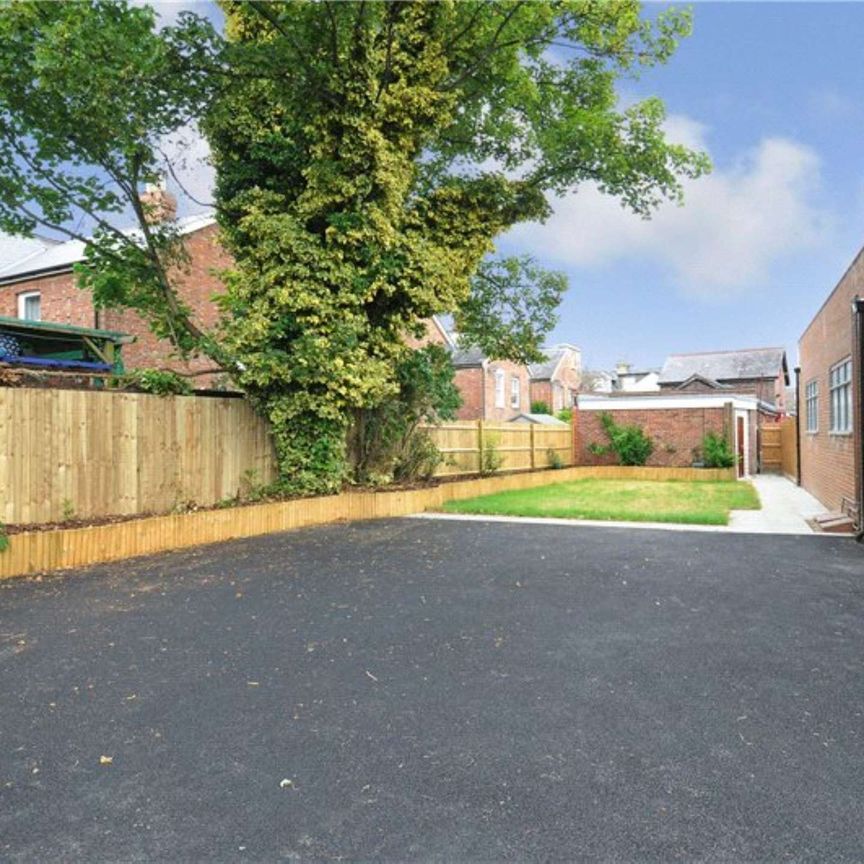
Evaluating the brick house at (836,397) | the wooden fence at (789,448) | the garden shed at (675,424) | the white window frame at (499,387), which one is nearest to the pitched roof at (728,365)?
the white window frame at (499,387)

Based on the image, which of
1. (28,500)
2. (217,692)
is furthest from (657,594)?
(28,500)

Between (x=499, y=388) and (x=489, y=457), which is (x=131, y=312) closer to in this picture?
(x=489, y=457)

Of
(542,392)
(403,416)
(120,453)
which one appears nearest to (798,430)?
(403,416)

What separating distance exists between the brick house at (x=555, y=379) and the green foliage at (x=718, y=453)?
17.5m

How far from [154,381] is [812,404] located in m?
13.2

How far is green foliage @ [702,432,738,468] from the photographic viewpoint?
18250mm

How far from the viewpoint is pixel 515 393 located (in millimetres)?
32688

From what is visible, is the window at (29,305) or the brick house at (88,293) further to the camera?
the window at (29,305)

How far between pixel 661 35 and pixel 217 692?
→ 14361 mm

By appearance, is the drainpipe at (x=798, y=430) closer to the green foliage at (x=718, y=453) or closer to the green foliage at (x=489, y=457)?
the green foliage at (x=718, y=453)

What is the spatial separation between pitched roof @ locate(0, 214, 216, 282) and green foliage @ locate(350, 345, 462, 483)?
9053 mm

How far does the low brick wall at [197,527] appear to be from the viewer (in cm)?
626

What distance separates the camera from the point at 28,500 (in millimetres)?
6867

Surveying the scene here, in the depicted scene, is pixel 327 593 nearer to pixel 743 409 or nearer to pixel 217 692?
pixel 217 692
